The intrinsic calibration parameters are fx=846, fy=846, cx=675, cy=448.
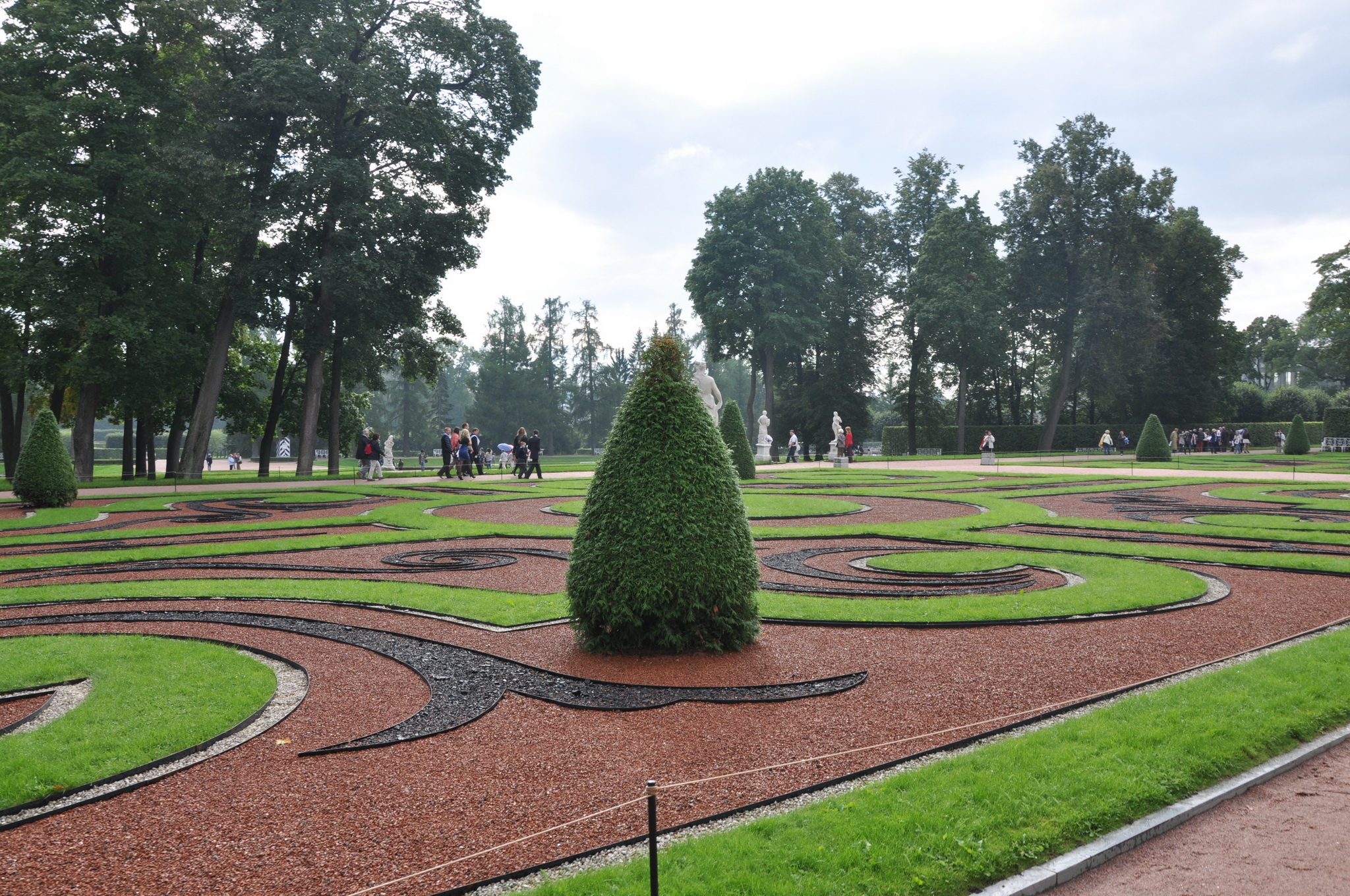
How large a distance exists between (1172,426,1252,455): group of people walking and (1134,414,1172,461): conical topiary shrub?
16.4 m

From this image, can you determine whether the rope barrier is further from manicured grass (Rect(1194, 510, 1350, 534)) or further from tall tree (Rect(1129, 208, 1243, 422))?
A: tall tree (Rect(1129, 208, 1243, 422))

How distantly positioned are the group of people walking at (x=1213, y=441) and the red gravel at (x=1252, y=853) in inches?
2259

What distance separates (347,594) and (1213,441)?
195 feet

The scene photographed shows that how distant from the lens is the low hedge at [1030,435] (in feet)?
203

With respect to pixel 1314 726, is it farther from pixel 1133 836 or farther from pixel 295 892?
pixel 295 892

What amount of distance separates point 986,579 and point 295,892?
8573mm

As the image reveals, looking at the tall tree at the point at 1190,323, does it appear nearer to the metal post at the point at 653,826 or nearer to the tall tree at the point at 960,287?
the tall tree at the point at 960,287

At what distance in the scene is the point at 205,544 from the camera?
45.1 ft

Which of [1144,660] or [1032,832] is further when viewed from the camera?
[1144,660]

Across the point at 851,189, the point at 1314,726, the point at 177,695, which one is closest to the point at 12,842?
the point at 177,695

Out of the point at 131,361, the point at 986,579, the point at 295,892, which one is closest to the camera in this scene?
the point at 295,892

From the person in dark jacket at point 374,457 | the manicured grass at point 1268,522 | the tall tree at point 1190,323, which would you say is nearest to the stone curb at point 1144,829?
the manicured grass at point 1268,522

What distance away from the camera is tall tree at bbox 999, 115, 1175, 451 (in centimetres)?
5434

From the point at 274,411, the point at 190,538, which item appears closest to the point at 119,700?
the point at 190,538
